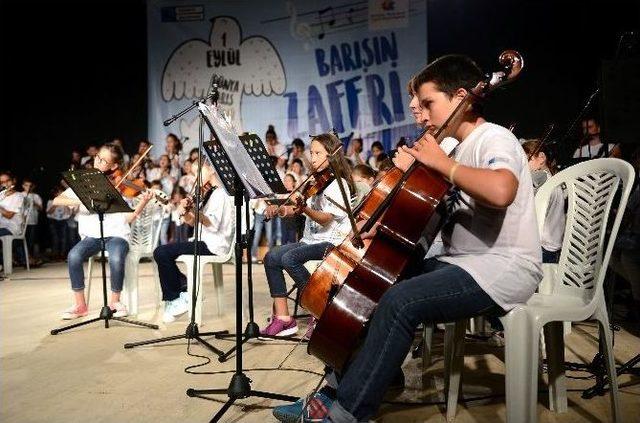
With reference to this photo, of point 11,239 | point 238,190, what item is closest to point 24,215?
point 11,239

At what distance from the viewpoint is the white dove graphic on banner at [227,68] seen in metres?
9.48

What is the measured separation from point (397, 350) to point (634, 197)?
2.76 meters

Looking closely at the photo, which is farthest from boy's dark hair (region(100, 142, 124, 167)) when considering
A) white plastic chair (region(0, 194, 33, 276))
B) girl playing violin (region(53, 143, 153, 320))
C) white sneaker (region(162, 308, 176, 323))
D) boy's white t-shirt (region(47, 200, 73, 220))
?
boy's white t-shirt (region(47, 200, 73, 220))

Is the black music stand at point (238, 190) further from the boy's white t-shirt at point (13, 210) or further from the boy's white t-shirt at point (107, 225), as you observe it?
the boy's white t-shirt at point (13, 210)

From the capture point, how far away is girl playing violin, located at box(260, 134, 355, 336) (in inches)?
155

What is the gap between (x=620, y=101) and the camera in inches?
120

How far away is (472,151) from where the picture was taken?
78.3 inches

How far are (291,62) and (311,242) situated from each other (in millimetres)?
5875

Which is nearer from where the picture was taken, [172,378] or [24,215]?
[172,378]

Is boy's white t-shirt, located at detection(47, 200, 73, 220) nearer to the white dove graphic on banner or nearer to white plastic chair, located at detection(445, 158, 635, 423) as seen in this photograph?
the white dove graphic on banner

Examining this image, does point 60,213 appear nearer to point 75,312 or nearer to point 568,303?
point 75,312

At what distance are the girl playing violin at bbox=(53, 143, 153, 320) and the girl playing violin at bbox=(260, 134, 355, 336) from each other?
4.51 ft

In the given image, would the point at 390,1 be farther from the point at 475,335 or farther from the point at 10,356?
the point at 10,356

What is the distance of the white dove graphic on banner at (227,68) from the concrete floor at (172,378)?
5.57 meters
